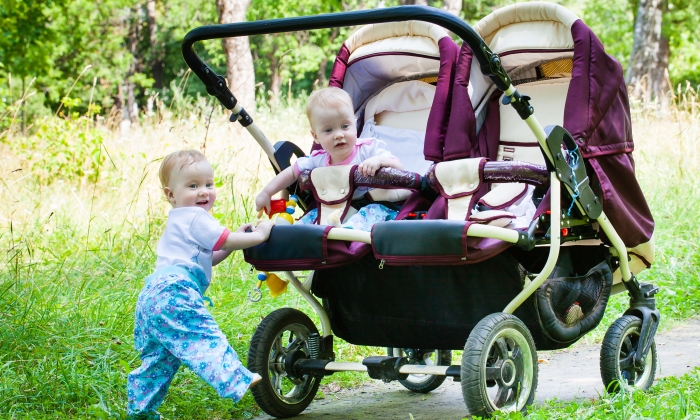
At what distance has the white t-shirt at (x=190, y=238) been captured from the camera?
320cm

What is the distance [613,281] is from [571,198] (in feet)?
2.75

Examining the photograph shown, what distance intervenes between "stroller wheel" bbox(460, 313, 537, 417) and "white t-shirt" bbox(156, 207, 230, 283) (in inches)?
42.7

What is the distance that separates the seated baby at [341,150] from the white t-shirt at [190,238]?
52 cm

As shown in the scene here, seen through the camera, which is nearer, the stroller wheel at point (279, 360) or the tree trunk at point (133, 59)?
the stroller wheel at point (279, 360)

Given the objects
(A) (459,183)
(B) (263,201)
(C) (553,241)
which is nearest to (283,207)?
(B) (263,201)

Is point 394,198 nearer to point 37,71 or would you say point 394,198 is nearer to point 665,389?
point 665,389

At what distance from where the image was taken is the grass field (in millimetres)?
3592

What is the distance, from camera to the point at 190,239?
127 inches

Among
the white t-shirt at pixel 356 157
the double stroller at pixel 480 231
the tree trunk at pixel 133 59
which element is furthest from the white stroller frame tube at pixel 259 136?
the tree trunk at pixel 133 59

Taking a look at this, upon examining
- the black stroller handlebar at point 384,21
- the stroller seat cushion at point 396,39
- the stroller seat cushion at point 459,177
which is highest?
the stroller seat cushion at point 396,39

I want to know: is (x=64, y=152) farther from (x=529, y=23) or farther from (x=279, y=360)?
(x=529, y=23)

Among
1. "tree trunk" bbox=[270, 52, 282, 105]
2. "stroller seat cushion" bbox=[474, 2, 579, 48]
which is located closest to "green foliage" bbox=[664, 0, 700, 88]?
"tree trunk" bbox=[270, 52, 282, 105]

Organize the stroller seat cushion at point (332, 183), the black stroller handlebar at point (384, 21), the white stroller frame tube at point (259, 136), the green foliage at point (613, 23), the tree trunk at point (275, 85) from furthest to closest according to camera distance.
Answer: the green foliage at point (613, 23) < the tree trunk at point (275, 85) < the white stroller frame tube at point (259, 136) < the stroller seat cushion at point (332, 183) < the black stroller handlebar at point (384, 21)

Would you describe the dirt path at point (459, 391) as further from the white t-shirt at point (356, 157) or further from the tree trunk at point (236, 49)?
the tree trunk at point (236, 49)
